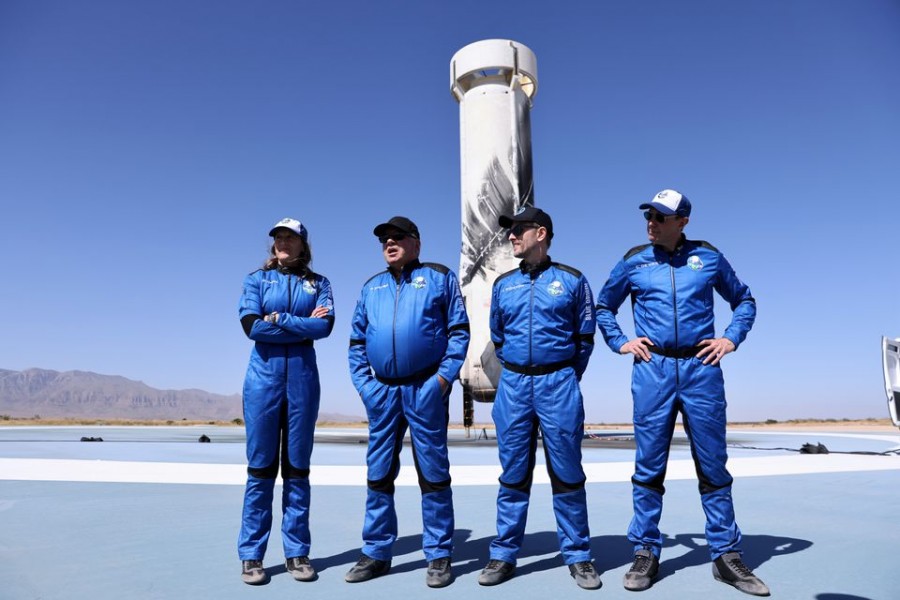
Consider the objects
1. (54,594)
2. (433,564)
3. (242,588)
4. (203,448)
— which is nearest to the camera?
(54,594)

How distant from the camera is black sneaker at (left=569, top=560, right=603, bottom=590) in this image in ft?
11.2

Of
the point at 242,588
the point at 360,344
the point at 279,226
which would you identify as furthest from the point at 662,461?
the point at 279,226

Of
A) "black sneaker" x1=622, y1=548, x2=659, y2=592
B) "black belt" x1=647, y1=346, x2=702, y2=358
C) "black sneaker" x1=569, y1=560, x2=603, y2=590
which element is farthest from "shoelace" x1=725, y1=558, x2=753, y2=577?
"black belt" x1=647, y1=346, x2=702, y2=358

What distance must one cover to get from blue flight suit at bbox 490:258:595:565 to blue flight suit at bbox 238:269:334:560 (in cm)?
130

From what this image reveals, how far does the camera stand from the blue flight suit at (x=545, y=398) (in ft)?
12.3

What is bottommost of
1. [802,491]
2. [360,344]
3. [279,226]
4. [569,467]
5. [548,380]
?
[802,491]

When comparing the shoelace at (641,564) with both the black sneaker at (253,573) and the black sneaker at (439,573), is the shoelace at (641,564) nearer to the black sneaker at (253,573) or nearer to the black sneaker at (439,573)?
the black sneaker at (439,573)

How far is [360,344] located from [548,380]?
1413mm

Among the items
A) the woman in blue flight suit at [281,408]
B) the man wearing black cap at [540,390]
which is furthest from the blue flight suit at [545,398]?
the woman in blue flight suit at [281,408]

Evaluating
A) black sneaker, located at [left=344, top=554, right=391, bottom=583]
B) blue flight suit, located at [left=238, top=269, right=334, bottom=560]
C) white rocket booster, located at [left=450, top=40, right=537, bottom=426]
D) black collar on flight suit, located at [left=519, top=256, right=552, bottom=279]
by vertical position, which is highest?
white rocket booster, located at [left=450, top=40, right=537, bottom=426]

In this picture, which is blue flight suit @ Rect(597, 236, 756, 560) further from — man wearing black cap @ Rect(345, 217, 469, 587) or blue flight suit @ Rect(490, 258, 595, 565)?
man wearing black cap @ Rect(345, 217, 469, 587)

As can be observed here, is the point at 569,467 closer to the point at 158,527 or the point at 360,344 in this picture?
the point at 360,344

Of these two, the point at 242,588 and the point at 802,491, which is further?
the point at 802,491

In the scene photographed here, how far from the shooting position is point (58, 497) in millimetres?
6234
